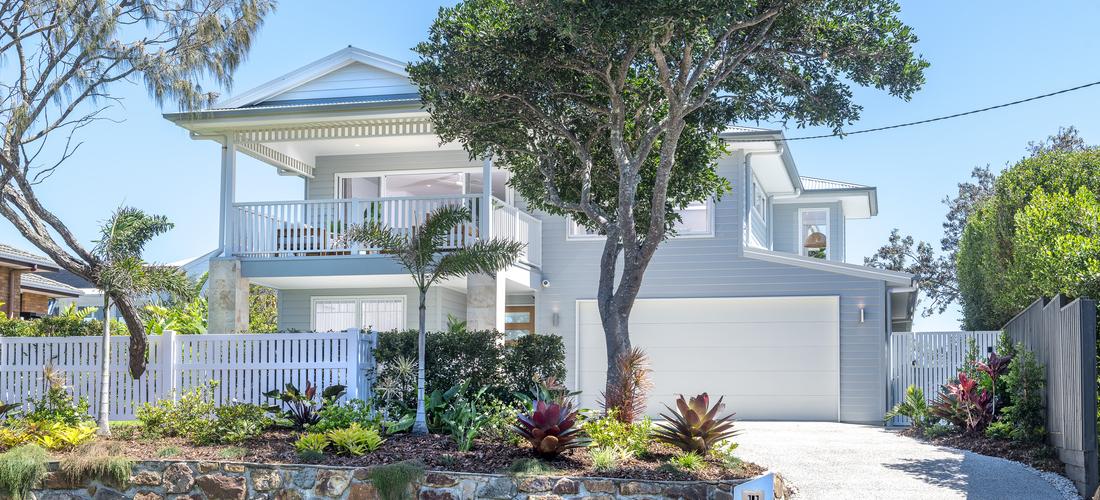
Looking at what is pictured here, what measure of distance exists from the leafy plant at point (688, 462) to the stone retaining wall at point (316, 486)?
421 mm

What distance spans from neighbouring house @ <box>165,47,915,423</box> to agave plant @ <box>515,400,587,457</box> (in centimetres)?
642

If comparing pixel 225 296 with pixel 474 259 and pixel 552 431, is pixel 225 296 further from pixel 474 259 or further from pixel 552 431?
pixel 552 431

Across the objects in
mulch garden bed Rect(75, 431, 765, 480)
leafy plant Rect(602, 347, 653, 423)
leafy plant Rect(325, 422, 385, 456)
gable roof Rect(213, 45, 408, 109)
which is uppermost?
gable roof Rect(213, 45, 408, 109)

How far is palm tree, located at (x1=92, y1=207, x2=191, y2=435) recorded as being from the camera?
1340 cm

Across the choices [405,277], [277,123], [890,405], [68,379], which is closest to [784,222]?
[890,405]

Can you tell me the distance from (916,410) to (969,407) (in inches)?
73.7

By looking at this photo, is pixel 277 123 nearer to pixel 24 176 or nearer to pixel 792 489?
pixel 24 176

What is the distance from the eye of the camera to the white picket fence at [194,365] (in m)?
14.1

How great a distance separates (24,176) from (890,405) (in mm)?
14399

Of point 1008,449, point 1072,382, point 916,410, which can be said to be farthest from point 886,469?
point 916,410

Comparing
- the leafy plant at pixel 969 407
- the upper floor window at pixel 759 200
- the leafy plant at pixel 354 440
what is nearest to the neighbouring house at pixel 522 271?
the upper floor window at pixel 759 200

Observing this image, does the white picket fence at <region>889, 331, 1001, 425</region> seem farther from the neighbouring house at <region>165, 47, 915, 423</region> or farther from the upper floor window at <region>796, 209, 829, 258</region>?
the upper floor window at <region>796, 209, 829, 258</region>

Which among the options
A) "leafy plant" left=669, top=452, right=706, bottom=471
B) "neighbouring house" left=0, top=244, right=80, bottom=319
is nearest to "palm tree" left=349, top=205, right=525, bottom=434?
"leafy plant" left=669, top=452, right=706, bottom=471

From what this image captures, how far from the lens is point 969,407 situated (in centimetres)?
1452
